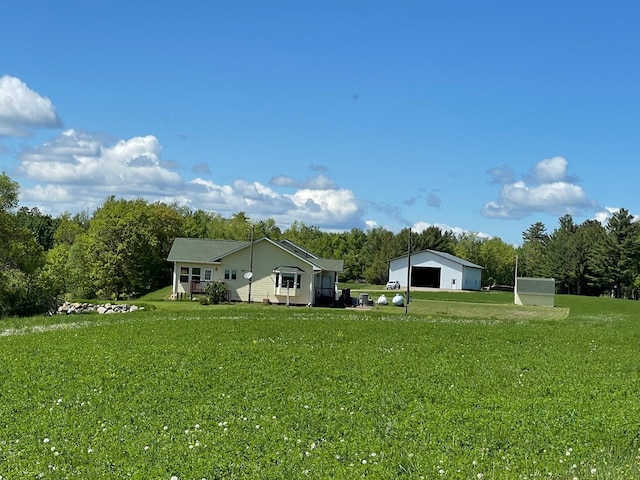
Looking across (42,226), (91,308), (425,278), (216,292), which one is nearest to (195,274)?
(216,292)

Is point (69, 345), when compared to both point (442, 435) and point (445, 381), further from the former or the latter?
point (442, 435)

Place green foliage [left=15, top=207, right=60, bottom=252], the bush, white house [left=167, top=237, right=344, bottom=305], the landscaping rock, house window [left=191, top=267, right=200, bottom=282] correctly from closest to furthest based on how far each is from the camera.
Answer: the landscaping rock
the bush
white house [left=167, top=237, right=344, bottom=305]
house window [left=191, top=267, right=200, bottom=282]
green foliage [left=15, top=207, right=60, bottom=252]

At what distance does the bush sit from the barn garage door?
44.5 meters

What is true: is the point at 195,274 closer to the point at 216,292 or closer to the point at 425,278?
the point at 216,292

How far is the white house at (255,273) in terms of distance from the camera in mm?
46031

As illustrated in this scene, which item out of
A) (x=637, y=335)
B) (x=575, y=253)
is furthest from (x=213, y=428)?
(x=575, y=253)

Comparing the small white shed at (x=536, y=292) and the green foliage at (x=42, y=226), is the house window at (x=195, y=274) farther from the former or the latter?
the green foliage at (x=42, y=226)

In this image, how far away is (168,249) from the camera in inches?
2554

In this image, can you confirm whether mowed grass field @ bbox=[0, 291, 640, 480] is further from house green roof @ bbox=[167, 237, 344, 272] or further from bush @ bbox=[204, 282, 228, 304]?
house green roof @ bbox=[167, 237, 344, 272]

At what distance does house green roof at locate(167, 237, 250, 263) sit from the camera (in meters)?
47.7

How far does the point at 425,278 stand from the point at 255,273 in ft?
148

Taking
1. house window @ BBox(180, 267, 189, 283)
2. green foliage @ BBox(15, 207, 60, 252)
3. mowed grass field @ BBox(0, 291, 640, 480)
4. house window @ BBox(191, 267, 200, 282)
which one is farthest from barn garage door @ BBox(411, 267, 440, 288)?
mowed grass field @ BBox(0, 291, 640, 480)

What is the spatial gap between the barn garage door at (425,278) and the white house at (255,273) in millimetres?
38586

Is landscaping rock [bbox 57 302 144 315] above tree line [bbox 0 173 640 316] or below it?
below
